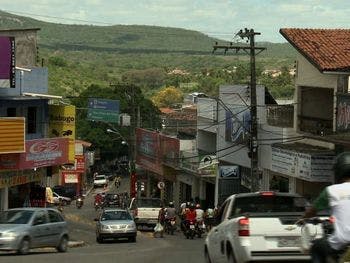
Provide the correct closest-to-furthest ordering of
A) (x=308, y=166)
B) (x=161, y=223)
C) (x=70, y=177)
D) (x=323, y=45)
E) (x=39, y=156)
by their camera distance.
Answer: (x=308, y=166)
(x=323, y=45)
(x=161, y=223)
(x=39, y=156)
(x=70, y=177)

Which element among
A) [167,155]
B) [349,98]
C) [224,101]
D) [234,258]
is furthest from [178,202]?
[234,258]

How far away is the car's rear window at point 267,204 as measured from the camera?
45.1ft

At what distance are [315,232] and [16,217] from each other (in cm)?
1660

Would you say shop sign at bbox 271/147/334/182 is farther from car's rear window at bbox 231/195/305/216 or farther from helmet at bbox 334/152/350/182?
helmet at bbox 334/152/350/182

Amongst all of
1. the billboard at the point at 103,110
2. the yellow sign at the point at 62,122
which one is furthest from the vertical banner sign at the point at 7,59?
the billboard at the point at 103,110

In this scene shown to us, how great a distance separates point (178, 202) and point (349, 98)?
33854mm

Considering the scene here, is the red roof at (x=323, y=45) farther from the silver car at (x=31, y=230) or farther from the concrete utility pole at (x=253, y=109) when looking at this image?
the silver car at (x=31, y=230)

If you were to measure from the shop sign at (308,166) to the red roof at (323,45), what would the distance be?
3.99 metres

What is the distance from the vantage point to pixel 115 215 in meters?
35.8

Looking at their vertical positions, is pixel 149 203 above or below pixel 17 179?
below

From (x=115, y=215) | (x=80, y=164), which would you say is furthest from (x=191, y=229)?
(x=80, y=164)

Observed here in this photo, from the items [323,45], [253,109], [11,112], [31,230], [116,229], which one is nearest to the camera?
[31,230]

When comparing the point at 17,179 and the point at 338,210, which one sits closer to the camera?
the point at 338,210

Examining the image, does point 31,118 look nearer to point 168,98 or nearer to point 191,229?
point 191,229
